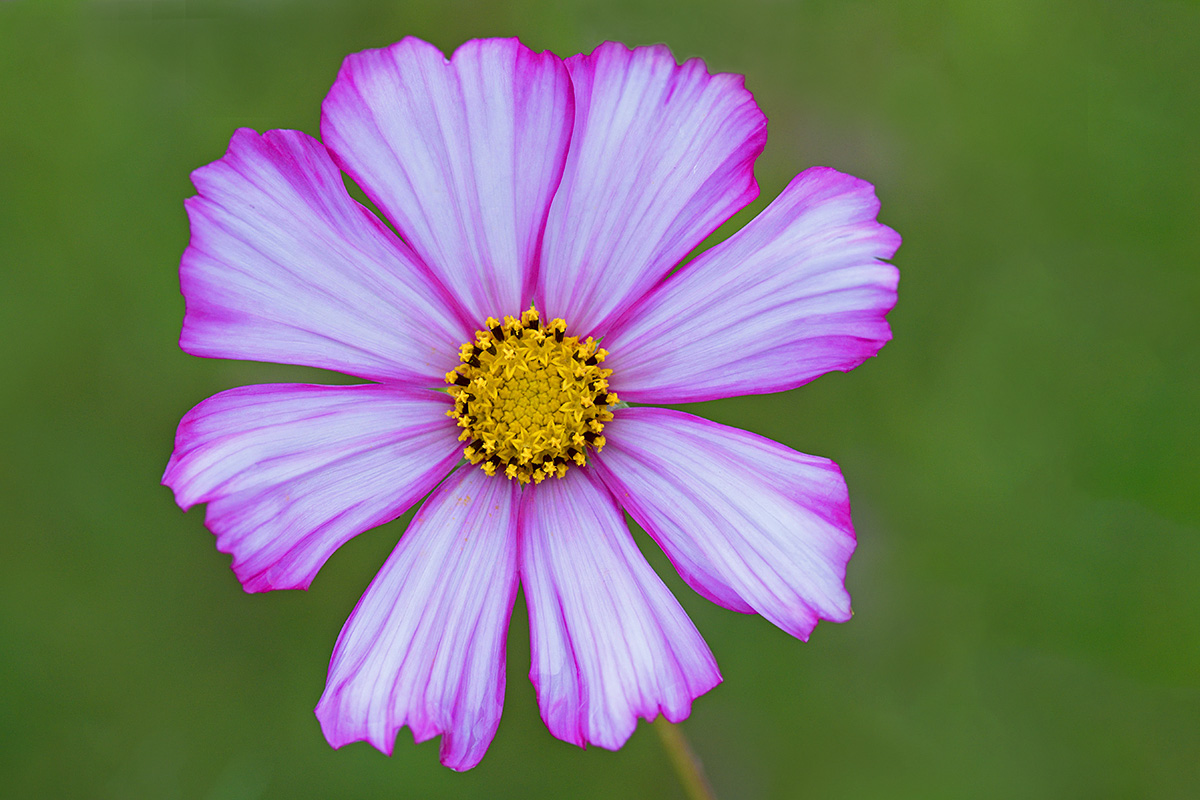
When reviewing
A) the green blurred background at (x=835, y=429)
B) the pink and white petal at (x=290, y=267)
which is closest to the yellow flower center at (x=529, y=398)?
the pink and white petal at (x=290, y=267)

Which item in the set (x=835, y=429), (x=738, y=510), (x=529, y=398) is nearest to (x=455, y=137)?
(x=529, y=398)

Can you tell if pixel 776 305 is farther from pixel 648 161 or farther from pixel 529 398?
pixel 529 398

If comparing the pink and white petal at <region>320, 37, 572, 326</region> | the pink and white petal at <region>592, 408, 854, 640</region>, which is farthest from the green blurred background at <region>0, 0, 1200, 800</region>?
the pink and white petal at <region>320, 37, 572, 326</region>

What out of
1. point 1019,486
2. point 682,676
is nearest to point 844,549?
point 682,676

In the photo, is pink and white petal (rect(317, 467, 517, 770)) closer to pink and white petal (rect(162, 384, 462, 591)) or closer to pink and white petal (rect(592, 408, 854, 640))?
pink and white petal (rect(162, 384, 462, 591))

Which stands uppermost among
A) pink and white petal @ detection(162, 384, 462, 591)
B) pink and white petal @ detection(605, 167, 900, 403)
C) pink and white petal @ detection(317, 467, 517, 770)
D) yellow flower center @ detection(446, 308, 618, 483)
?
pink and white petal @ detection(605, 167, 900, 403)

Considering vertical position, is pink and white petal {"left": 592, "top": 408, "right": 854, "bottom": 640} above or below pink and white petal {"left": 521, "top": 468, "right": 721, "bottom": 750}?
above

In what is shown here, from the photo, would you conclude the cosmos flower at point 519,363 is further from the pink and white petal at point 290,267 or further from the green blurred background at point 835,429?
the green blurred background at point 835,429
